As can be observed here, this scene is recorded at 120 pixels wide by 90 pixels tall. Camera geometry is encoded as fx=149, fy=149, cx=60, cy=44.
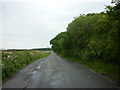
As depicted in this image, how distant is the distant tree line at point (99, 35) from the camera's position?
9.44 metres

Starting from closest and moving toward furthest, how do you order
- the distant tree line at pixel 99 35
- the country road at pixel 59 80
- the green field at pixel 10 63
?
the country road at pixel 59 80 → the distant tree line at pixel 99 35 → the green field at pixel 10 63

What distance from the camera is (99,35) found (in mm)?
14383

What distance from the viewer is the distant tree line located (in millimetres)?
9438

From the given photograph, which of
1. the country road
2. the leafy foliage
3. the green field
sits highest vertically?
the leafy foliage

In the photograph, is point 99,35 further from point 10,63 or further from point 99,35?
point 10,63

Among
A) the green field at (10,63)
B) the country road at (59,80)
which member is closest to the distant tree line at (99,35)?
the country road at (59,80)

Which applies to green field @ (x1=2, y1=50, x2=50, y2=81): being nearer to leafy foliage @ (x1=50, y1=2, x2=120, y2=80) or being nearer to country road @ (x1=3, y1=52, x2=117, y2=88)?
country road @ (x1=3, y1=52, x2=117, y2=88)

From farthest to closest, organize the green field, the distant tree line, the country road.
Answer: the green field < the distant tree line < the country road

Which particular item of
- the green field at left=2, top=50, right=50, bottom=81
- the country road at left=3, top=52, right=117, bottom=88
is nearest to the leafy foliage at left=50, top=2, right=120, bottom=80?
the country road at left=3, top=52, right=117, bottom=88

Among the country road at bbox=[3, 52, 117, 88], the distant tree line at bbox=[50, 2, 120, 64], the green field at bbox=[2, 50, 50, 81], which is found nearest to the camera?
the country road at bbox=[3, 52, 117, 88]

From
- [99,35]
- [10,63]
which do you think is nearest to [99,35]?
[99,35]

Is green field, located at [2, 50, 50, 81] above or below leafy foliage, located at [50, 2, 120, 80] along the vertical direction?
below

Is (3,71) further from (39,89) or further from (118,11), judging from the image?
(118,11)

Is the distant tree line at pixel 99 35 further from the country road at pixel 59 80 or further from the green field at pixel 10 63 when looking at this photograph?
the green field at pixel 10 63
